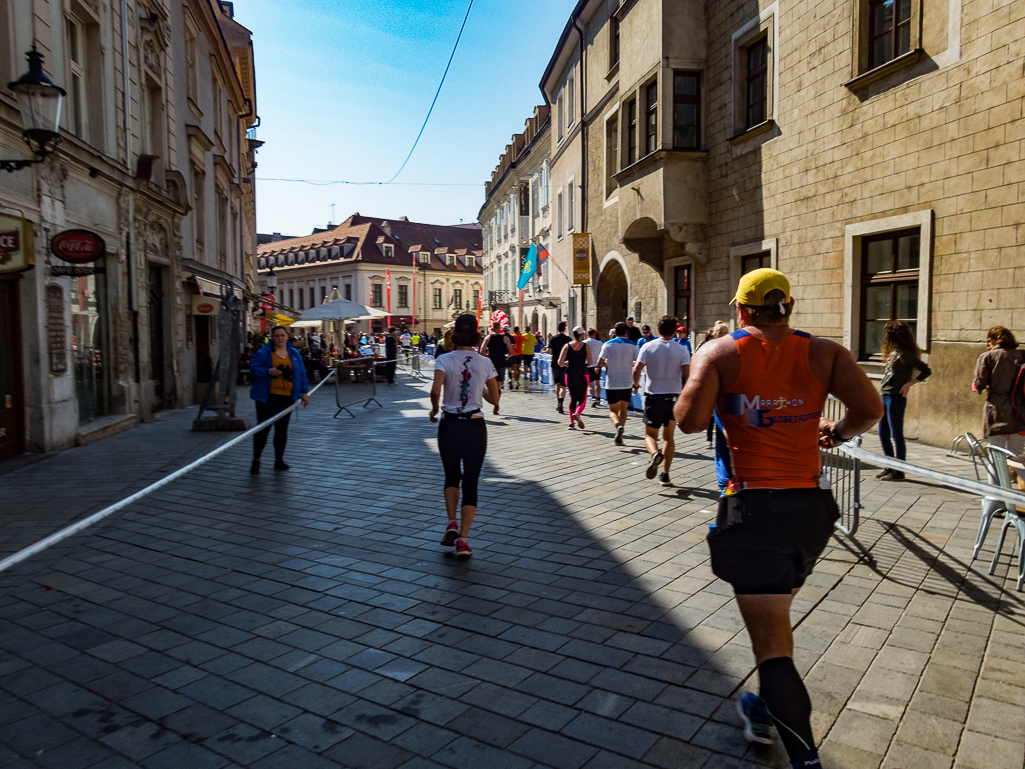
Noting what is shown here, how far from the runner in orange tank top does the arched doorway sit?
19987 millimetres

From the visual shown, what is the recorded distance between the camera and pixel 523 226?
40.0 m

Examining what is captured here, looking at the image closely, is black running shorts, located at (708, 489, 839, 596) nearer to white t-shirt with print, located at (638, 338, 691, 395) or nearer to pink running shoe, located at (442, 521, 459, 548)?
pink running shoe, located at (442, 521, 459, 548)

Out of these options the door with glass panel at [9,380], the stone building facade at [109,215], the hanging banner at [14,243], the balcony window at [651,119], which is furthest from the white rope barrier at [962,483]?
the balcony window at [651,119]

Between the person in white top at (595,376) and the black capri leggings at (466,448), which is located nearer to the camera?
the black capri leggings at (466,448)

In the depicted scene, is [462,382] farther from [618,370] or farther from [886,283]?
[886,283]

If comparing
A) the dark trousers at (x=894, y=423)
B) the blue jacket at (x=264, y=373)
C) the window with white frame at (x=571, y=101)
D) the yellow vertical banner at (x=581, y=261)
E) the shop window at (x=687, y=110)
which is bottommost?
the dark trousers at (x=894, y=423)

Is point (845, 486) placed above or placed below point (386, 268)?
below

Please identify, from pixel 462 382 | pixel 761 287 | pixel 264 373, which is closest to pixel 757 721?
pixel 761 287

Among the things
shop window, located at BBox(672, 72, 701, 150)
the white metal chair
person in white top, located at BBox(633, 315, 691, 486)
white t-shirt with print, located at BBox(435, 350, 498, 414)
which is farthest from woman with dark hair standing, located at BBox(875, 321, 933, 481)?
shop window, located at BBox(672, 72, 701, 150)

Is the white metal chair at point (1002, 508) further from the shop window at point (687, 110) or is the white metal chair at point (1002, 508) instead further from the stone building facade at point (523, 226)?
the stone building facade at point (523, 226)

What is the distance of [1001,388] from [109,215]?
1274cm

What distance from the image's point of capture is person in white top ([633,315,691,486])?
25.5 ft

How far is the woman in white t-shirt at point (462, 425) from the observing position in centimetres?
540

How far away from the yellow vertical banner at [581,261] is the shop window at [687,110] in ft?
25.5
